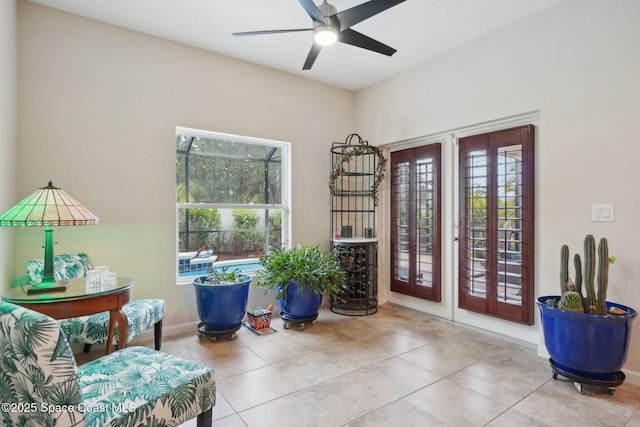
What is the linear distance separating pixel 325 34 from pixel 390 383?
2.51m

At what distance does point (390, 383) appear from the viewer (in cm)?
236

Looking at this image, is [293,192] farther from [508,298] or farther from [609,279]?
[609,279]

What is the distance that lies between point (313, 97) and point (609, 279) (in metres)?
3.48

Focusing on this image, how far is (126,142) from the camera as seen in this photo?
3.10 meters

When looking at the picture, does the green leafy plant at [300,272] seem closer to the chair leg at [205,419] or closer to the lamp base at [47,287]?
the lamp base at [47,287]

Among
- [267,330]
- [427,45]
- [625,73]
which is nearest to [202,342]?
[267,330]

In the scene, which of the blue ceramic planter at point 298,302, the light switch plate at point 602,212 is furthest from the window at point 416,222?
the light switch plate at point 602,212

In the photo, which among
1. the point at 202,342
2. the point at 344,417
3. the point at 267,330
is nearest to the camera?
the point at 344,417

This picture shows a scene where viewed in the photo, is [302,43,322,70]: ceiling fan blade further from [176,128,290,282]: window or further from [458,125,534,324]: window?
[458,125,534,324]: window

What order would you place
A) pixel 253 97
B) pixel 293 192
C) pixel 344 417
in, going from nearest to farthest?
pixel 344 417 < pixel 253 97 < pixel 293 192

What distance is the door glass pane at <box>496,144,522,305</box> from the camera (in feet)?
10.0

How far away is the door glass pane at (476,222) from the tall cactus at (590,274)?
3.32 ft

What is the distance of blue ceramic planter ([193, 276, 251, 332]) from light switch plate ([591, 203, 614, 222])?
293 centimetres

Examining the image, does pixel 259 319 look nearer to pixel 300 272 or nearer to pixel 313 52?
pixel 300 272
